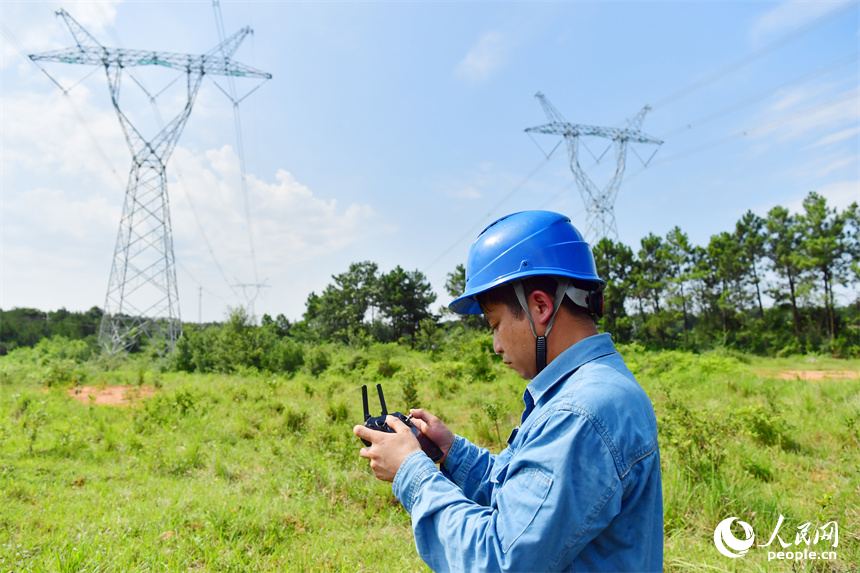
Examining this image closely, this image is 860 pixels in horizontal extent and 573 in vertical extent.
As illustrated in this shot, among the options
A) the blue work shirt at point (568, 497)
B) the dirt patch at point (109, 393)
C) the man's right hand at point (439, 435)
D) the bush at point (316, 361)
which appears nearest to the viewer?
the blue work shirt at point (568, 497)

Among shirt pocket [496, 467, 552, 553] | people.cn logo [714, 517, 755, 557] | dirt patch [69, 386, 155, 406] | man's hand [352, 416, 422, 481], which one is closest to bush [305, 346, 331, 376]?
dirt patch [69, 386, 155, 406]

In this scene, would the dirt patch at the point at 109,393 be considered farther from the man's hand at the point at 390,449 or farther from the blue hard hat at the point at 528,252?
the blue hard hat at the point at 528,252

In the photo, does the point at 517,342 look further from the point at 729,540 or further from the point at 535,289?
the point at 729,540

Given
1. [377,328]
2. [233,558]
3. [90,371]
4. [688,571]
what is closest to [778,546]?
[688,571]

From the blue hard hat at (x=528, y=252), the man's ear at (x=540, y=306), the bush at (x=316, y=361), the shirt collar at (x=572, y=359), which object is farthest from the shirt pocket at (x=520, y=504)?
the bush at (x=316, y=361)

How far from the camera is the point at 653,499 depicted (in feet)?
3.98

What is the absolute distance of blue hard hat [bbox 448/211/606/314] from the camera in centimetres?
150

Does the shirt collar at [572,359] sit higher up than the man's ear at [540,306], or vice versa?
the man's ear at [540,306]

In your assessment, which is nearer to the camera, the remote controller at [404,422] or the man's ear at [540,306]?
the man's ear at [540,306]

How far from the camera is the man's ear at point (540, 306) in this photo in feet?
4.79

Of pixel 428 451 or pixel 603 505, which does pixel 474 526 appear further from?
pixel 428 451

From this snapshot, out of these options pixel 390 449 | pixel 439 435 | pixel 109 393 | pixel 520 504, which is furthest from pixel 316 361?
pixel 520 504

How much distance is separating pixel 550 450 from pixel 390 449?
0.52 m

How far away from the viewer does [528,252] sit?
1.52m
